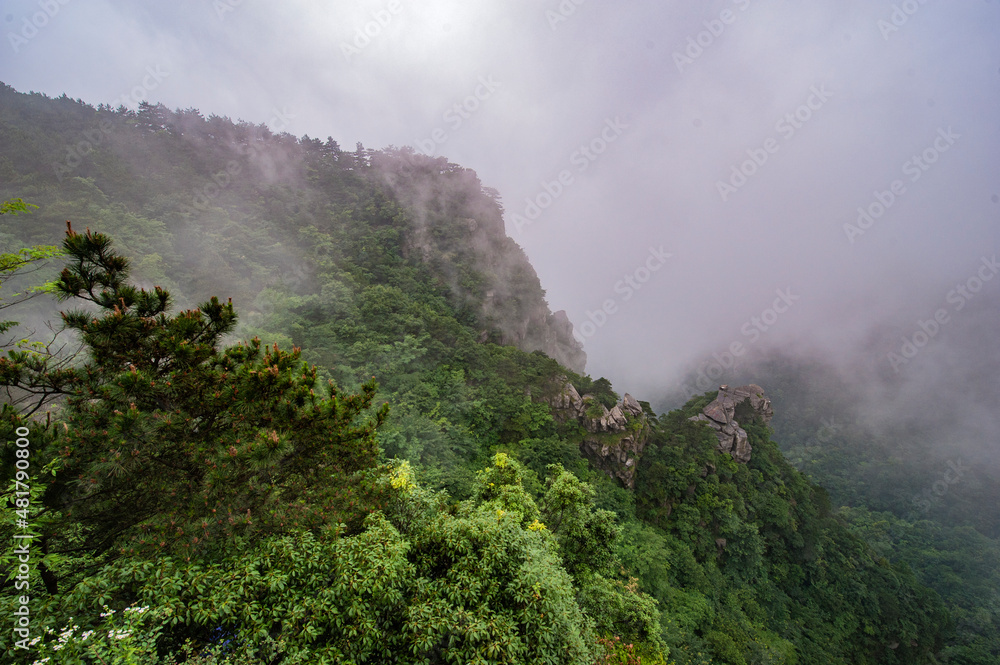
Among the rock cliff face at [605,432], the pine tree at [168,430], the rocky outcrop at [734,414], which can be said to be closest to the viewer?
the pine tree at [168,430]

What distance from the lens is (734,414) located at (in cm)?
3444

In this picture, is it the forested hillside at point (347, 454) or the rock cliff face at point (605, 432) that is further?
the rock cliff face at point (605, 432)

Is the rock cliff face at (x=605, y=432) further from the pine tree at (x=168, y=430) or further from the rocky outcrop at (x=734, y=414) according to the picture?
the pine tree at (x=168, y=430)

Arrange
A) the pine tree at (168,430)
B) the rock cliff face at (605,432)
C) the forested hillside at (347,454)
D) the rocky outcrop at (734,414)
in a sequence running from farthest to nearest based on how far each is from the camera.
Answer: the rocky outcrop at (734,414), the rock cliff face at (605,432), the pine tree at (168,430), the forested hillside at (347,454)

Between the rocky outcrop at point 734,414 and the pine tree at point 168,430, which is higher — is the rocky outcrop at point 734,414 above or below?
above

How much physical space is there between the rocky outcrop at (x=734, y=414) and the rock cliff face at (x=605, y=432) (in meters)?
10.4

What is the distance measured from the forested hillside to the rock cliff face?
0.25 m

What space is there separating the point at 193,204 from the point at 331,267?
12326 millimetres

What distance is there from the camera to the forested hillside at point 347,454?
4.46 metres

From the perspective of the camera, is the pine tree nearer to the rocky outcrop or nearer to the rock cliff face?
the rock cliff face

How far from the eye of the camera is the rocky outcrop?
103 ft

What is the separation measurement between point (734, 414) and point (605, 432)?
1809 cm

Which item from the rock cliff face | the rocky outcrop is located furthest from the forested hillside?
the rocky outcrop

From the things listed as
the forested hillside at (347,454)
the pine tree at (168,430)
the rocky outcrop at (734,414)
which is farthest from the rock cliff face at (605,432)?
the pine tree at (168,430)
